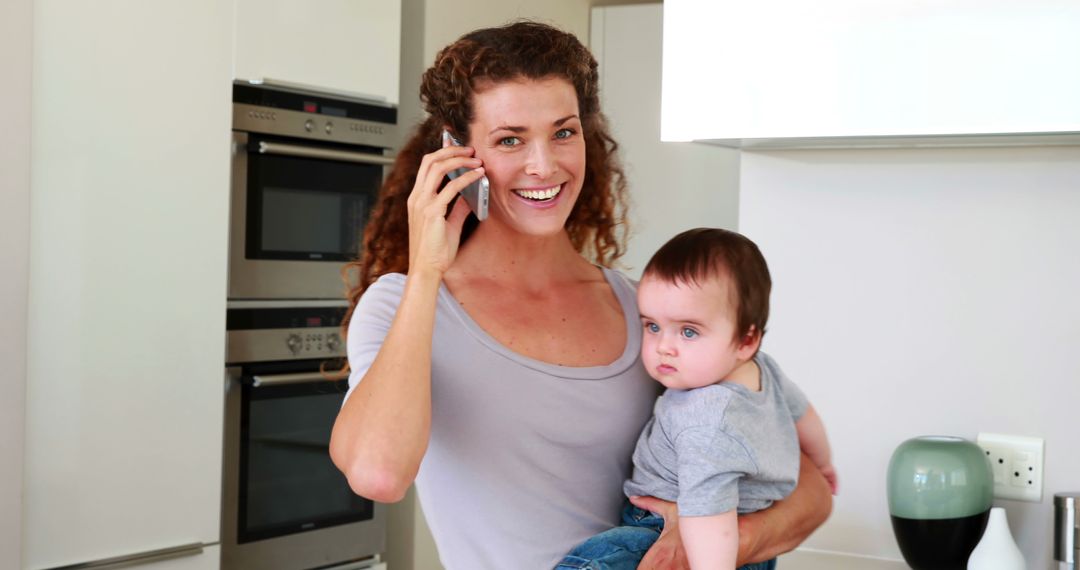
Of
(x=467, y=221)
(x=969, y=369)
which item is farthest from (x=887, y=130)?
(x=467, y=221)

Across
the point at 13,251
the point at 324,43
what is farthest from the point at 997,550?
the point at 324,43

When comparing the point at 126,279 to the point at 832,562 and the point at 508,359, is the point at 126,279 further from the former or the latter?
the point at 832,562

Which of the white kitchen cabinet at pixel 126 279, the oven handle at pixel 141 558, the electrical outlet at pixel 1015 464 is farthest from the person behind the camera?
the oven handle at pixel 141 558

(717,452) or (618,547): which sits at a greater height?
(717,452)

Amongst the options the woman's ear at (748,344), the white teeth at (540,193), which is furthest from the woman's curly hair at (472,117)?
the woman's ear at (748,344)

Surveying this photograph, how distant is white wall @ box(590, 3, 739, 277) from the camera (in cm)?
408

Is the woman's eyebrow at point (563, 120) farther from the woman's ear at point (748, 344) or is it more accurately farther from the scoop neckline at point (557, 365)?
the woman's ear at point (748, 344)

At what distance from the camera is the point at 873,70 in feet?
6.01

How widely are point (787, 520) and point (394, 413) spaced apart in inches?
23.1

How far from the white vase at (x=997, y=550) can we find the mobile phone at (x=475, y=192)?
97 centimetres

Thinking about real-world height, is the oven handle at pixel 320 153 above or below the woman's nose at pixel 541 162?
above

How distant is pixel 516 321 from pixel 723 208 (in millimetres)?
2587

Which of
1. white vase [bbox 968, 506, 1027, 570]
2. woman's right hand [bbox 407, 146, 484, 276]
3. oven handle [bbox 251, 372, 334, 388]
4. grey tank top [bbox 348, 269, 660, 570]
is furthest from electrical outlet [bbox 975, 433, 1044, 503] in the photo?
oven handle [bbox 251, 372, 334, 388]

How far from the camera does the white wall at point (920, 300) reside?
2.02m
